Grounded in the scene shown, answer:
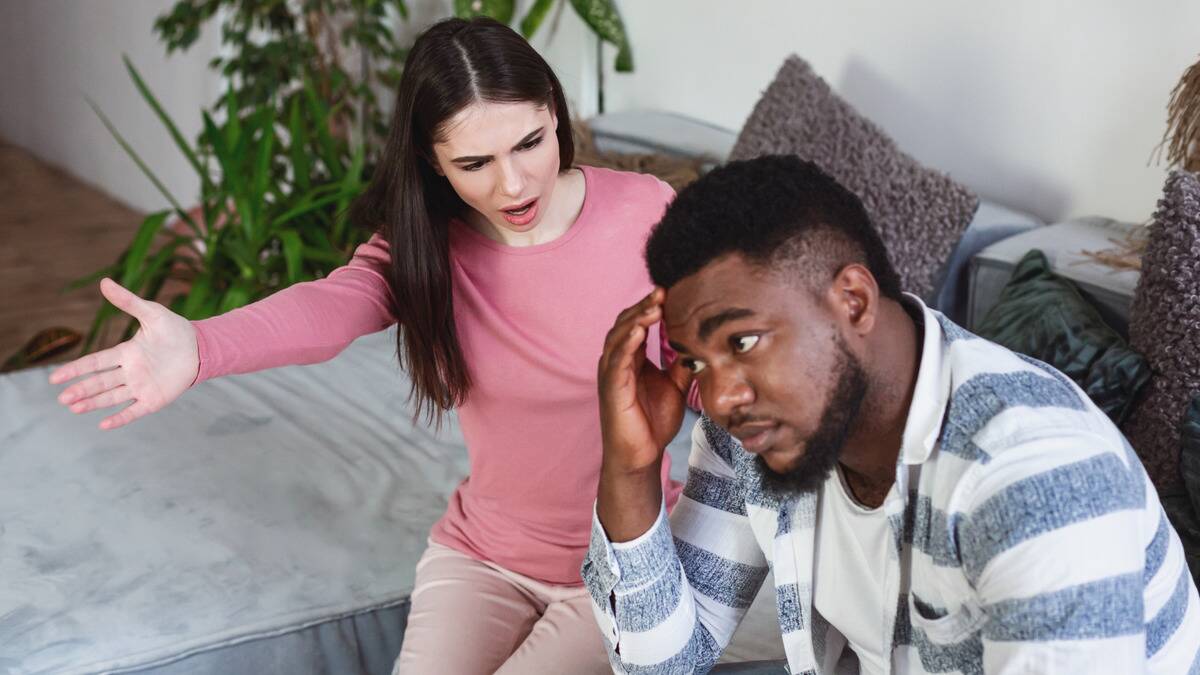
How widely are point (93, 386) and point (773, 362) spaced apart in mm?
633

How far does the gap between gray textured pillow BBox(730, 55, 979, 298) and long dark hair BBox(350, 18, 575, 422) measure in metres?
0.55

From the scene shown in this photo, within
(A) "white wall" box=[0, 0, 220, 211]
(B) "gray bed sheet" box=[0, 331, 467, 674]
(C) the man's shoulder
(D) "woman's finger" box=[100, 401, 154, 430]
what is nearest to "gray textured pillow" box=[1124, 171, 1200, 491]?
(C) the man's shoulder

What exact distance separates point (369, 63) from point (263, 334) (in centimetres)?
308

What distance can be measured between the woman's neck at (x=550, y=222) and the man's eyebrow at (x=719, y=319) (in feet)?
1.83

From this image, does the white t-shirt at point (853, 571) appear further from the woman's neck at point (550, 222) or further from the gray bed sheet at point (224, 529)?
the woman's neck at point (550, 222)

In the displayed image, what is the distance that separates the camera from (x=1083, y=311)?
1644 mm

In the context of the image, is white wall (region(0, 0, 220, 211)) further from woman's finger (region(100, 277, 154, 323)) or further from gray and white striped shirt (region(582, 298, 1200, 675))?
gray and white striped shirt (region(582, 298, 1200, 675))

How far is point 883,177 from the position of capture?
198 centimetres

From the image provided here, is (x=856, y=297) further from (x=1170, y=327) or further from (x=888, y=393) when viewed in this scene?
(x=1170, y=327)

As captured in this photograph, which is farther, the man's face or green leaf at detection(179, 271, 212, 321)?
green leaf at detection(179, 271, 212, 321)

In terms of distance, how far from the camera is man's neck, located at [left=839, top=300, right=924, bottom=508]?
1000 mm

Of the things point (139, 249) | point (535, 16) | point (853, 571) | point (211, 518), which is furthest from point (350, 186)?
point (853, 571)

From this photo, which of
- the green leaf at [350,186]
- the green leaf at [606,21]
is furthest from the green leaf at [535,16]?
the green leaf at [350,186]

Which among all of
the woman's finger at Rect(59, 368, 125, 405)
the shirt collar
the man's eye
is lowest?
the woman's finger at Rect(59, 368, 125, 405)
